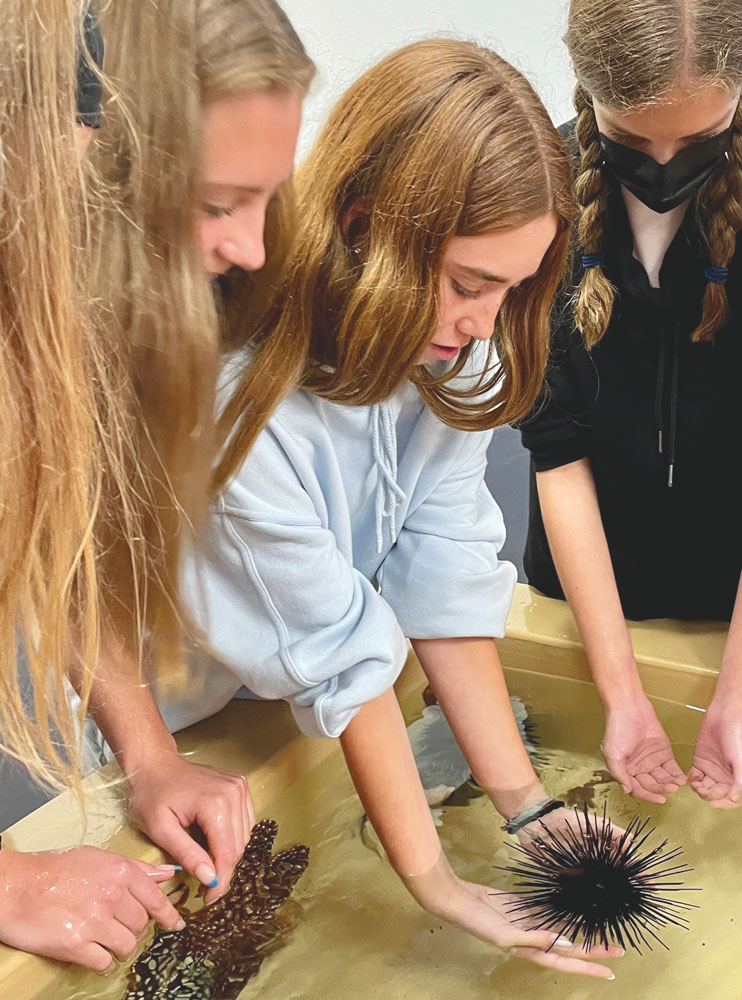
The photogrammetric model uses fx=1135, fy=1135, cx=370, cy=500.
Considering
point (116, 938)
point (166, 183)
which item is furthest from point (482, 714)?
point (166, 183)

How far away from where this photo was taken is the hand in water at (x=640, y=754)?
3.52 feet

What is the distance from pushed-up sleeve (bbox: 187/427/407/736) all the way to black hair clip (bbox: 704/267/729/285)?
45 cm

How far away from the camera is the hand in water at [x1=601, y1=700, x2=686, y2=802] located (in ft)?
3.52

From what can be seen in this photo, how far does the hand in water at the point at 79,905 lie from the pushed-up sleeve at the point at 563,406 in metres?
0.61

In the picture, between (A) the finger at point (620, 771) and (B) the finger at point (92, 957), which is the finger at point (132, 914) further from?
(A) the finger at point (620, 771)

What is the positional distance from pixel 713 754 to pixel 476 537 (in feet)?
1.02

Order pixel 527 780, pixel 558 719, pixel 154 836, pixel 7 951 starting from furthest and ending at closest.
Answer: pixel 558 719 → pixel 527 780 → pixel 154 836 → pixel 7 951

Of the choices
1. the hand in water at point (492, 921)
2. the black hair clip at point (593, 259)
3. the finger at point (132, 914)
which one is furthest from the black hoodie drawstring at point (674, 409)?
the finger at point (132, 914)

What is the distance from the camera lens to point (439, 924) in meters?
0.94

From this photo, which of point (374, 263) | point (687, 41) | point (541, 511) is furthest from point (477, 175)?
point (541, 511)

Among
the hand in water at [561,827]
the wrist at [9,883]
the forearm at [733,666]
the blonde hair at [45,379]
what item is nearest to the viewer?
the blonde hair at [45,379]

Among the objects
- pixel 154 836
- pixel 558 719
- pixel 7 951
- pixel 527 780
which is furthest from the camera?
pixel 558 719

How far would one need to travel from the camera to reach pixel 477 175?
0.80m

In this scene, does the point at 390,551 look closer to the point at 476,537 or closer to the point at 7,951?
the point at 476,537
